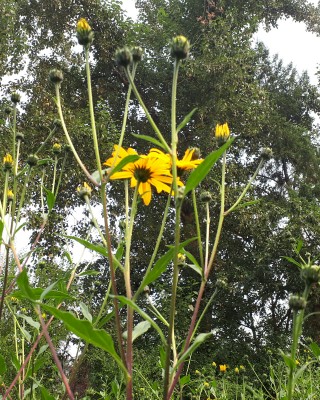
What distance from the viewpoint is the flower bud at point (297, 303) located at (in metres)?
0.46

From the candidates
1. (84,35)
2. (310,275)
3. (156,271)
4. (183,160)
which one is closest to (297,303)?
(310,275)

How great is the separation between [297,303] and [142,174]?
0.78 feet

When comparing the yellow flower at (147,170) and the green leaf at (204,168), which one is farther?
the yellow flower at (147,170)

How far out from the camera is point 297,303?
47cm

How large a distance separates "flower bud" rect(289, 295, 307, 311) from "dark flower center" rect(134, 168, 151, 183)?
0.22m

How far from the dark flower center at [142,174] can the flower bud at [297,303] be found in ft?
0.73

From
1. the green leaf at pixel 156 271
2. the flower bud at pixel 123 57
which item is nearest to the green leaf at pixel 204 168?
the green leaf at pixel 156 271

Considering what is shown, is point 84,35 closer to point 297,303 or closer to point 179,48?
point 179,48

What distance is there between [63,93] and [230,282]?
3173 millimetres

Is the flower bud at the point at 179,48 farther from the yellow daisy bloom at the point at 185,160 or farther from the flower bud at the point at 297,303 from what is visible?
the flower bud at the point at 297,303

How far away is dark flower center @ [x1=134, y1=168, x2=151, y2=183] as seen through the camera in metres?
0.60

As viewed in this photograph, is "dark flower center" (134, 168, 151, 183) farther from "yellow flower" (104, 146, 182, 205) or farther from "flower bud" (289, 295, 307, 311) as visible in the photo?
"flower bud" (289, 295, 307, 311)

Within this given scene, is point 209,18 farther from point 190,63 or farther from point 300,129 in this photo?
point 300,129

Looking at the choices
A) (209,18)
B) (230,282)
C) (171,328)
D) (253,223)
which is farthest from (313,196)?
(171,328)
